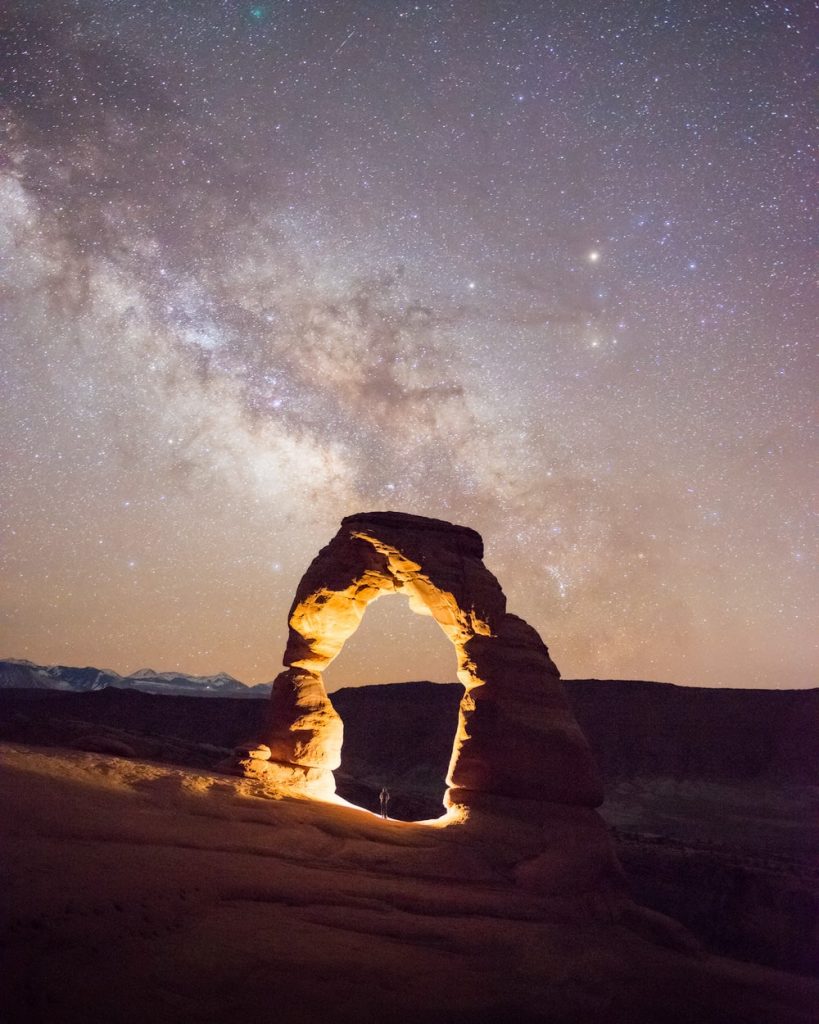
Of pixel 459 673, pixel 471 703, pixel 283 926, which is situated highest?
pixel 459 673

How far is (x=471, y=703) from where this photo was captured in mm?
15492

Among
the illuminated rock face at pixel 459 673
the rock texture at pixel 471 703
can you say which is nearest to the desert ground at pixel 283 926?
the rock texture at pixel 471 703

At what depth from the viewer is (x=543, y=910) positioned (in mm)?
11180

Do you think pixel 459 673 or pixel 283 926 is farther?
pixel 459 673

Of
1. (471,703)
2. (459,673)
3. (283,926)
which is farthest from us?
(459,673)

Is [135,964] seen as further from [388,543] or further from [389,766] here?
[389,766]

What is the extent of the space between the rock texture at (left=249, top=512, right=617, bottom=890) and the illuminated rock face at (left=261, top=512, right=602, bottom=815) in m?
0.03

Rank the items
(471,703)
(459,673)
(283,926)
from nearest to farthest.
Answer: (283,926), (471,703), (459,673)

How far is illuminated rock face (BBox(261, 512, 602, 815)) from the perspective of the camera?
47.5 feet

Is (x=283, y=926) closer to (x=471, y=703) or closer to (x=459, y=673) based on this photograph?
(x=471, y=703)

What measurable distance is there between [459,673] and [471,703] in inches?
42.3

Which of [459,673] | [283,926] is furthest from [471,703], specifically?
[283,926]

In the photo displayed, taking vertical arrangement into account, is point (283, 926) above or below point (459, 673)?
below

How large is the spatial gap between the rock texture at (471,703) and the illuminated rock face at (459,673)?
0.09 feet
